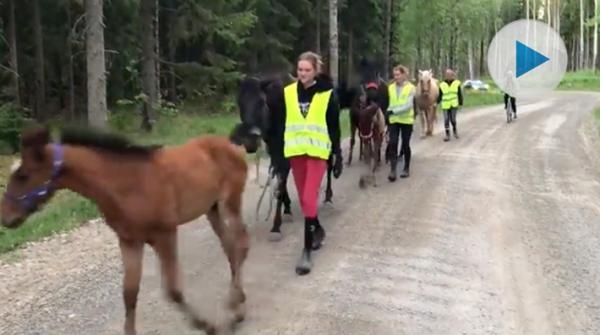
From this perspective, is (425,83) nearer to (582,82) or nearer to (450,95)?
(450,95)

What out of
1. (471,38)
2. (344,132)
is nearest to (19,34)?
(344,132)

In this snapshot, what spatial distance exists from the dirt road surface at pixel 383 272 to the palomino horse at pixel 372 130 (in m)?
1.00

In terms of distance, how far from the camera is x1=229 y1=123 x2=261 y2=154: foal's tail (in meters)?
6.45

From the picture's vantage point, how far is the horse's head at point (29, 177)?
454cm

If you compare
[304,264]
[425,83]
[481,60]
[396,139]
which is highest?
[481,60]

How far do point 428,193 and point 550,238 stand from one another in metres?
2.93

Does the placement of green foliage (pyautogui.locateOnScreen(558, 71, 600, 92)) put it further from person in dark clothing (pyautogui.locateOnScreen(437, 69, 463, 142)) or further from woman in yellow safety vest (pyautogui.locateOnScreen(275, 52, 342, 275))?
woman in yellow safety vest (pyautogui.locateOnScreen(275, 52, 342, 275))

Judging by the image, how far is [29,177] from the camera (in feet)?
14.9

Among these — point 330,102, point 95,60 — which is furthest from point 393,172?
point 95,60

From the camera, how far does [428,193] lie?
11.6 meters

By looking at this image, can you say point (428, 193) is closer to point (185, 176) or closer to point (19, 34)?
point (185, 176)

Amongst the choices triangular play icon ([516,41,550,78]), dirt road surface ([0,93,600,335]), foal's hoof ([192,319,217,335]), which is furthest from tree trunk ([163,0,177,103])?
triangular play icon ([516,41,550,78])

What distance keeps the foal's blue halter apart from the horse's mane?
0.14 meters

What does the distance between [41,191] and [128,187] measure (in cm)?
56
